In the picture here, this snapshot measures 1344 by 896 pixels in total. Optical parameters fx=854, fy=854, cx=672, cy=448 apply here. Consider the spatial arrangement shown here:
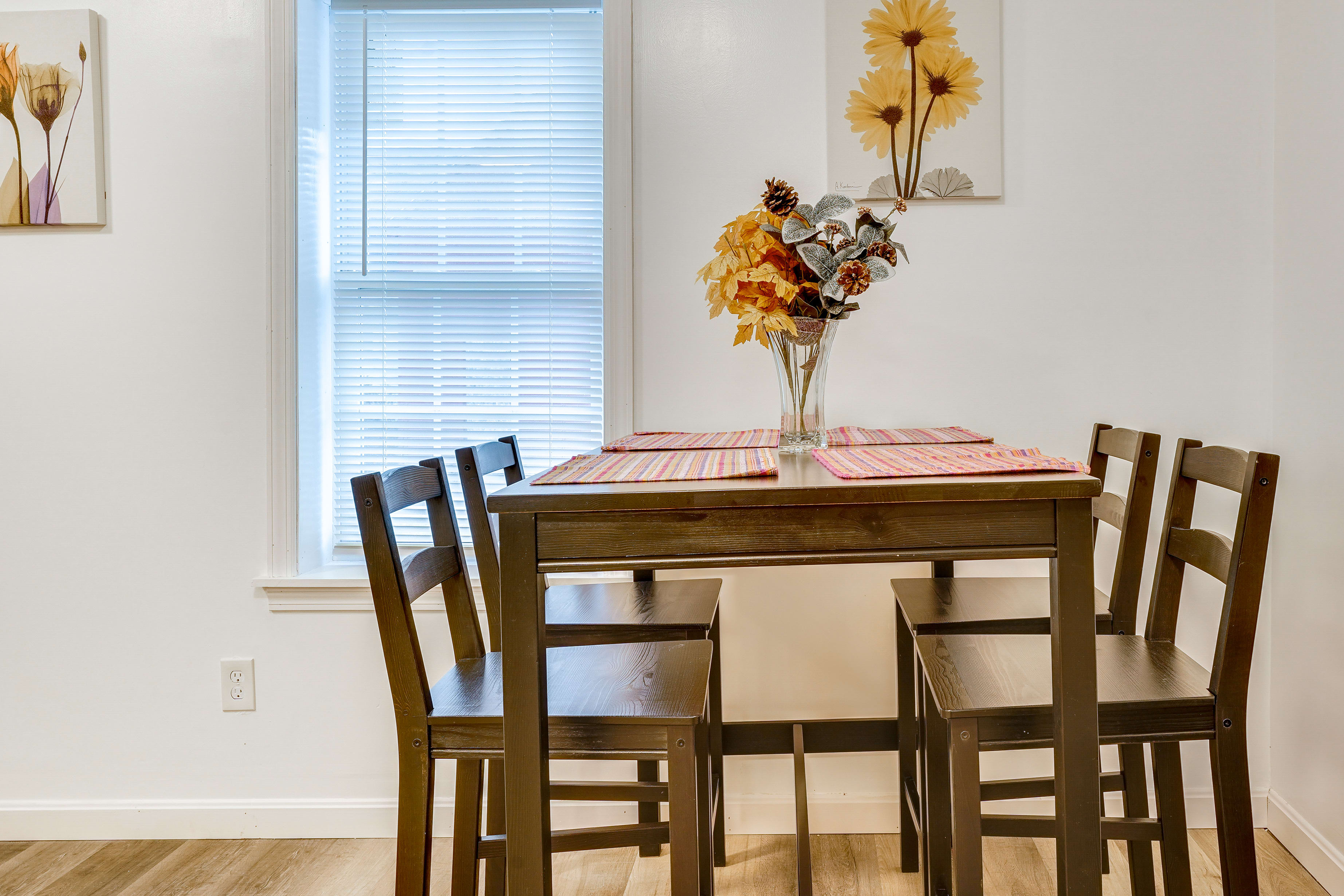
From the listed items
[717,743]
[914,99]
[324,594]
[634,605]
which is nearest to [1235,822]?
[717,743]

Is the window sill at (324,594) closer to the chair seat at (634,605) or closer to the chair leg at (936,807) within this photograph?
the chair seat at (634,605)

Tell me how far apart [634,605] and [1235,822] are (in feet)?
3.31

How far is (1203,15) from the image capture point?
6.33 ft

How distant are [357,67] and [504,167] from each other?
1.50ft

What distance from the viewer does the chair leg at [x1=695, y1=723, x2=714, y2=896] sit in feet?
4.18

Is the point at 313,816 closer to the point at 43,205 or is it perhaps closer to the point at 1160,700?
the point at 43,205

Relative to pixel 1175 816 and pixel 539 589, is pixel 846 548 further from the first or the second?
pixel 1175 816

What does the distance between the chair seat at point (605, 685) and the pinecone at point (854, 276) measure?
0.64m

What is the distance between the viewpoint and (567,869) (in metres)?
1.88

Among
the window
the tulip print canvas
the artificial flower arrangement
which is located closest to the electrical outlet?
the window

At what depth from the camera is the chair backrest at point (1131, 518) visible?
4.89 feet

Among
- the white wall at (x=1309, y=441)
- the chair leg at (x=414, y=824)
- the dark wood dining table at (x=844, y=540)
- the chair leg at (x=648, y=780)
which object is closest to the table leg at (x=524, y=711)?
the dark wood dining table at (x=844, y=540)

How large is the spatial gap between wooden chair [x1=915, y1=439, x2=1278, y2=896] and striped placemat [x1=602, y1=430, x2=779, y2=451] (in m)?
0.46

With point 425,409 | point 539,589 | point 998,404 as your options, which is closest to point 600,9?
point 425,409
